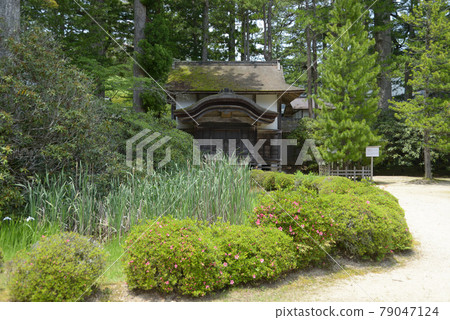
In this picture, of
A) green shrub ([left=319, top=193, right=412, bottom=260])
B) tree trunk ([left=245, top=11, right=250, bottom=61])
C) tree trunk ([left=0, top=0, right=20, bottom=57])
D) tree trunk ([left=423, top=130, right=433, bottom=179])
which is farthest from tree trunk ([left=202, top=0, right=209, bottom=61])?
green shrub ([left=319, top=193, right=412, bottom=260])

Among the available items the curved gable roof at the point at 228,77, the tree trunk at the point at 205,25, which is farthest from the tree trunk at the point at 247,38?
the curved gable roof at the point at 228,77

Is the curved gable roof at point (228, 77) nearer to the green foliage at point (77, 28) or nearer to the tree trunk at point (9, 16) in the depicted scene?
the green foliage at point (77, 28)

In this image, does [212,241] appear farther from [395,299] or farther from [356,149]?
[356,149]

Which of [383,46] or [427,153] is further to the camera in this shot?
[383,46]

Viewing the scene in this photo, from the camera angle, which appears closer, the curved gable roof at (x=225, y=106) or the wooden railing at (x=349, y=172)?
the curved gable roof at (x=225, y=106)

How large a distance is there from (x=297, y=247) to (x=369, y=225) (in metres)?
1.05

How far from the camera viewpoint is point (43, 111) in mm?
4598

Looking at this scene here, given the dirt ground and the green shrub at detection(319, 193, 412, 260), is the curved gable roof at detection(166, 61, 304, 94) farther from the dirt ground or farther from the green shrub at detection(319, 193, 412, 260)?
the dirt ground

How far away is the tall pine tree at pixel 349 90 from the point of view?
13.2 m

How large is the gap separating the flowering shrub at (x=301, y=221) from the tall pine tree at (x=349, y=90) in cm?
1022

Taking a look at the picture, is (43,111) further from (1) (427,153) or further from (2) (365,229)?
(1) (427,153)

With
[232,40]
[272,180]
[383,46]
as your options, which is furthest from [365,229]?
[232,40]

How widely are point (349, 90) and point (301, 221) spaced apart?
441 inches

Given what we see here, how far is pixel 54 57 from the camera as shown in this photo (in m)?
4.97
